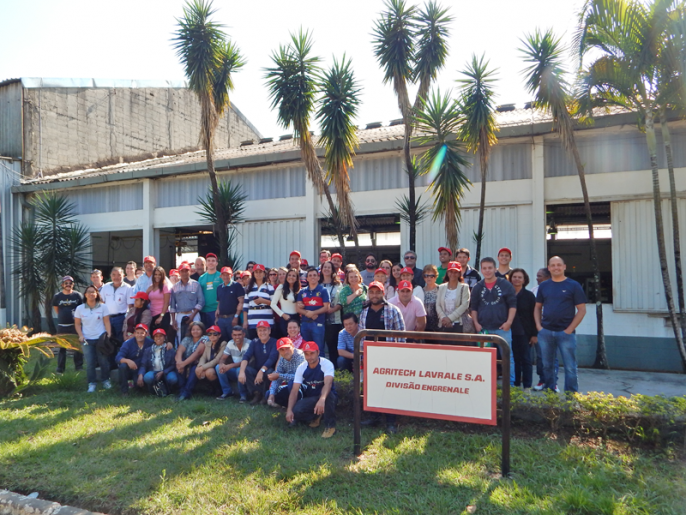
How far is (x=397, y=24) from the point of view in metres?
8.66

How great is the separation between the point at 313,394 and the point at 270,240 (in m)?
6.89

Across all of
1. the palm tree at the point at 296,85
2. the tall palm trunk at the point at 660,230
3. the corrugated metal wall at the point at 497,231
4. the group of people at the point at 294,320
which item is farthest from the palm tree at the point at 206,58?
the tall palm trunk at the point at 660,230

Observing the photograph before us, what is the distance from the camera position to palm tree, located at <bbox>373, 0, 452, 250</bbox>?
8672 millimetres

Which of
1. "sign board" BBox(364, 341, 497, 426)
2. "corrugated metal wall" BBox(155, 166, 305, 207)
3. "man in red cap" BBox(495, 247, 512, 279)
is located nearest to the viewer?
"sign board" BBox(364, 341, 497, 426)

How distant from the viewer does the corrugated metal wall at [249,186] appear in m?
11.7

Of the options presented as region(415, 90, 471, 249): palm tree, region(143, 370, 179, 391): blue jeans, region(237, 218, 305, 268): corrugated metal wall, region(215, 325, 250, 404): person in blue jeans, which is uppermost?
region(415, 90, 471, 249): palm tree

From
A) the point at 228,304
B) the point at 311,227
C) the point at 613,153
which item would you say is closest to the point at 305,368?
the point at 228,304

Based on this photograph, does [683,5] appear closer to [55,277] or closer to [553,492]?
[553,492]

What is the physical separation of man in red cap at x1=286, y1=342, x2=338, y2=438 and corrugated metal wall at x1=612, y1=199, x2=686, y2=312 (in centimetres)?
612

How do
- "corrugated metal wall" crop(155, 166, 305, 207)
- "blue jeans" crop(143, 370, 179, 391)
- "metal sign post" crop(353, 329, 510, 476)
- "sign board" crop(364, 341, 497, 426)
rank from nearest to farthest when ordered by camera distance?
"metal sign post" crop(353, 329, 510, 476)
"sign board" crop(364, 341, 497, 426)
"blue jeans" crop(143, 370, 179, 391)
"corrugated metal wall" crop(155, 166, 305, 207)

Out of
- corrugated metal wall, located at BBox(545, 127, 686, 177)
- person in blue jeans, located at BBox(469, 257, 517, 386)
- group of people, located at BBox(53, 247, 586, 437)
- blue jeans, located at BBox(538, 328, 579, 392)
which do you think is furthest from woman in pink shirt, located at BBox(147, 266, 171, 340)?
corrugated metal wall, located at BBox(545, 127, 686, 177)

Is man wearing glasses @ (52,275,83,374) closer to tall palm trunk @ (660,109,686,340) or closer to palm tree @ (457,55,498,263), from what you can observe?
palm tree @ (457,55,498,263)

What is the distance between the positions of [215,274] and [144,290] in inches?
51.5

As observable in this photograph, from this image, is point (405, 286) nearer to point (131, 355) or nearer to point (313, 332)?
point (313, 332)
